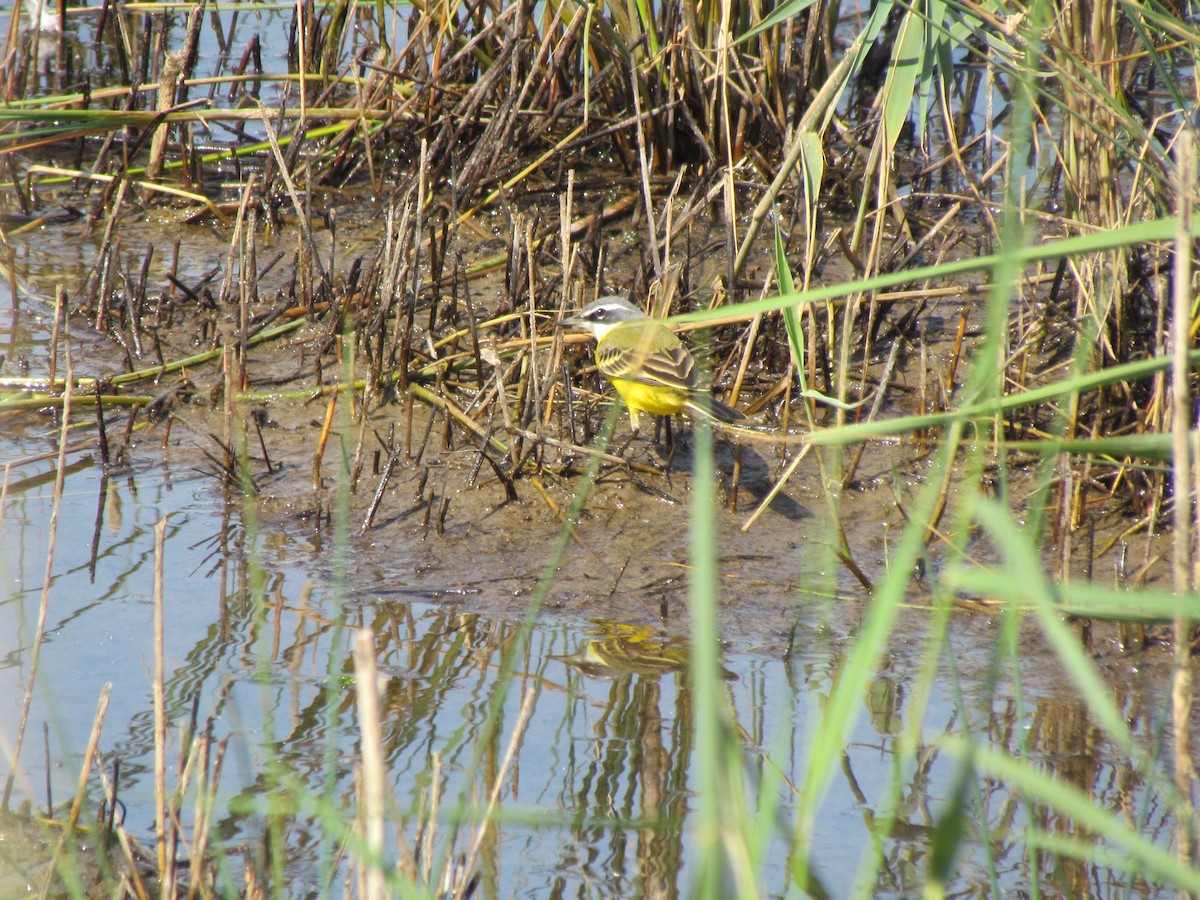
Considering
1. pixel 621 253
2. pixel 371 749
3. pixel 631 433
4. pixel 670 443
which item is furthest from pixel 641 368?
pixel 371 749

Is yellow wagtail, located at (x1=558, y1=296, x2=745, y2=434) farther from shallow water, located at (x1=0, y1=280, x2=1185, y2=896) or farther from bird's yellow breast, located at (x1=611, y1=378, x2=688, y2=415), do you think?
shallow water, located at (x1=0, y1=280, x2=1185, y2=896)

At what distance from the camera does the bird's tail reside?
5234mm

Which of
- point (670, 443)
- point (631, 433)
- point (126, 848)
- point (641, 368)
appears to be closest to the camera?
point (126, 848)

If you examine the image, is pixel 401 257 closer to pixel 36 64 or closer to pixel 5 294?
pixel 5 294

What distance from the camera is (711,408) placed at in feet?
17.6

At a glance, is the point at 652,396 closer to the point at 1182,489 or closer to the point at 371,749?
the point at 1182,489

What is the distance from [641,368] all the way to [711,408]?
1.11 feet

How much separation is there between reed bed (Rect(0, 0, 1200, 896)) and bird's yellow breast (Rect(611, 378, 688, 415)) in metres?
0.24

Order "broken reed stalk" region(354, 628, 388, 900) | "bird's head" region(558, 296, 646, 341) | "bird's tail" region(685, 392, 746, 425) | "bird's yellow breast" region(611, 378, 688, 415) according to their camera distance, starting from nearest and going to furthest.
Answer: "broken reed stalk" region(354, 628, 388, 900), "bird's tail" region(685, 392, 746, 425), "bird's yellow breast" region(611, 378, 688, 415), "bird's head" region(558, 296, 646, 341)

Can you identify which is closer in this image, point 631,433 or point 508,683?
point 508,683

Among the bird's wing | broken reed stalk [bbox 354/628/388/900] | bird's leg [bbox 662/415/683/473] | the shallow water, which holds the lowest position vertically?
the shallow water

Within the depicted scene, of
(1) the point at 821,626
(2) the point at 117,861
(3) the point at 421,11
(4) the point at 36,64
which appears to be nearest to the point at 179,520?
(2) the point at 117,861

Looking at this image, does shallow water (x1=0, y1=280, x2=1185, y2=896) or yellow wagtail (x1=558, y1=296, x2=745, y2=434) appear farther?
yellow wagtail (x1=558, y1=296, x2=745, y2=434)

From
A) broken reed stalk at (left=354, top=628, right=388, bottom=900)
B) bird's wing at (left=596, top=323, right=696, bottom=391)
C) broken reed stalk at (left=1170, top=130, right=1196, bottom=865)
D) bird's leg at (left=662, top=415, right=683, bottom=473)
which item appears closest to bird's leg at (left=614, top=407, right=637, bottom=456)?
bird's leg at (left=662, top=415, right=683, bottom=473)
